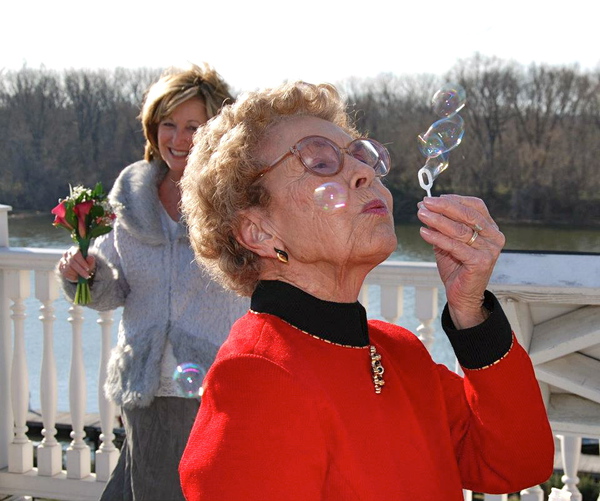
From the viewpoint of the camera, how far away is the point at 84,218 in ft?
9.32

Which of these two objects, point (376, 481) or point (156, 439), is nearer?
point (376, 481)

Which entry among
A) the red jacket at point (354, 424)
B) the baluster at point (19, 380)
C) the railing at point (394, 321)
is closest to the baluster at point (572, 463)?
the railing at point (394, 321)

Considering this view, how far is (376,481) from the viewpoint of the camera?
1.41 m

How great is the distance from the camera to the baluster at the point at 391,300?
3.30 m

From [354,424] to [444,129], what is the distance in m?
0.98

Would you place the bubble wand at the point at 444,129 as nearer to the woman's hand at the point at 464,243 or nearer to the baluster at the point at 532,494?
the woman's hand at the point at 464,243

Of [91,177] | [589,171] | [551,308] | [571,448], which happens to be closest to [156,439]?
[551,308]

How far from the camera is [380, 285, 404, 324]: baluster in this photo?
10.8 feet

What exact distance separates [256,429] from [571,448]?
2020 millimetres

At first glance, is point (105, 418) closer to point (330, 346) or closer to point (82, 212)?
point (82, 212)

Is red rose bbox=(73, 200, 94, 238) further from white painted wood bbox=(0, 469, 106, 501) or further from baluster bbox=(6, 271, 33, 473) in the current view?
white painted wood bbox=(0, 469, 106, 501)

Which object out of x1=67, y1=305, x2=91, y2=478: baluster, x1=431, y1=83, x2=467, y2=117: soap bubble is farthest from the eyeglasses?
x1=67, y1=305, x2=91, y2=478: baluster

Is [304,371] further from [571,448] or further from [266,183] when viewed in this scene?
[571,448]

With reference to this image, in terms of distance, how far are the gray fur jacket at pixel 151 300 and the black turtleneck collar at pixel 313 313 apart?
1.06m
